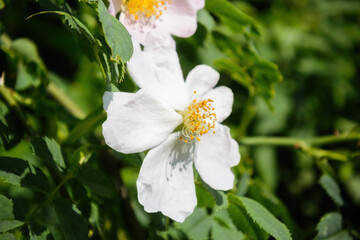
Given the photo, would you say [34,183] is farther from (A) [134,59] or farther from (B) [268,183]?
(B) [268,183]

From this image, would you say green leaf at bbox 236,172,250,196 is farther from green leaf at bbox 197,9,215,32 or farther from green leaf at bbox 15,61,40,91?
green leaf at bbox 15,61,40,91

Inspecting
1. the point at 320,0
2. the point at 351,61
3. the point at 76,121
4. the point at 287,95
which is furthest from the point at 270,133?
the point at 76,121

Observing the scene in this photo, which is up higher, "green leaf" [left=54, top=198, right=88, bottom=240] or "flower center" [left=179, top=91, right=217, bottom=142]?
"flower center" [left=179, top=91, right=217, bottom=142]

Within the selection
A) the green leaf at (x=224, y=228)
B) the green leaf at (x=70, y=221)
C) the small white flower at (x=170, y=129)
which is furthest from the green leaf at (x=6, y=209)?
the green leaf at (x=224, y=228)

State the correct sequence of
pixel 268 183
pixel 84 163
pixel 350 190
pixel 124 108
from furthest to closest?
pixel 350 190 < pixel 268 183 < pixel 84 163 < pixel 124 108

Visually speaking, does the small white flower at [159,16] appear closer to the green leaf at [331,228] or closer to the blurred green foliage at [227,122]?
the blurred green foliage at [227,122]

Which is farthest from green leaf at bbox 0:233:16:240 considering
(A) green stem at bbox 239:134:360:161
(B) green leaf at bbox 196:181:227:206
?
(A) green stem at bbox 239:134:360:161
